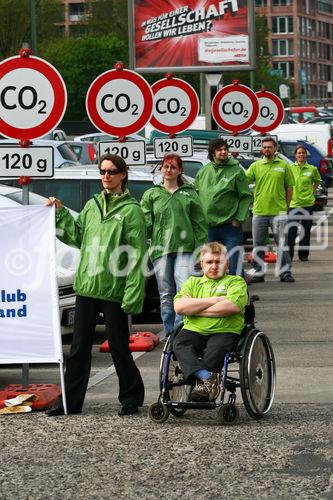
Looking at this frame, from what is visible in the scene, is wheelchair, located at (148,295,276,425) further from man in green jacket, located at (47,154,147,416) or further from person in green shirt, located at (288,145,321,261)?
person in green shirt, located at (288,145,321,261)

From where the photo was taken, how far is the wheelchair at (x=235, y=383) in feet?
33.2

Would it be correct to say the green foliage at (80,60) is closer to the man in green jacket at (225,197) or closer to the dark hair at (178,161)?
the man in green jacket at (225,197)

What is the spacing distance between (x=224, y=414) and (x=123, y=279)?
1.26 metres

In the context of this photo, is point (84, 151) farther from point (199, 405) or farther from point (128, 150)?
point (199, 405)

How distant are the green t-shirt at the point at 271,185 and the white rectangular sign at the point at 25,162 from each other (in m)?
8.67

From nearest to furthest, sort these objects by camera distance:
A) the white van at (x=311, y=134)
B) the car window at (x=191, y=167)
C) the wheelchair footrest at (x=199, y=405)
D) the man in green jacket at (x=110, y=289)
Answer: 1. the wheelchair footrest at (x=199, y=405)
2. the man in green jacket at (x=110, y=289)
3. the car window at (x=191, y=167)
4. the white van at (x=311, y=134)

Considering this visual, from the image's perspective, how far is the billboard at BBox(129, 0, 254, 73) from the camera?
34938 millimetres

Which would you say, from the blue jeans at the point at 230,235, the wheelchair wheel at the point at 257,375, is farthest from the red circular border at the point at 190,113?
the wheelchair wheel at the point at 257,375

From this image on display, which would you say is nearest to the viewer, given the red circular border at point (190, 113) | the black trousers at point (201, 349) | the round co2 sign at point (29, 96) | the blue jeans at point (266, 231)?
the black trousers at point (201, 349)

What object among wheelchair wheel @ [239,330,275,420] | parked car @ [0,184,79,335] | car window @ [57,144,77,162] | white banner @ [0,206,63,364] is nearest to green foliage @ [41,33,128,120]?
car window @ [57,144,77,162]

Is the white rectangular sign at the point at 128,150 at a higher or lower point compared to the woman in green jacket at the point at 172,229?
higher

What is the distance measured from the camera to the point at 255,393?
33.8ft

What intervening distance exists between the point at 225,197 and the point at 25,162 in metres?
5.41

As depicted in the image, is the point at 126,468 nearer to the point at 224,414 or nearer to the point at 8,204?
the point at 224,414
